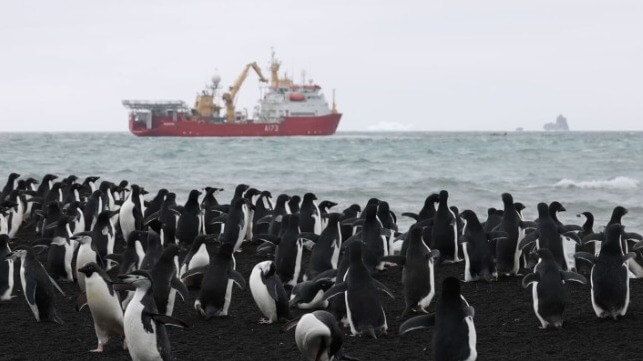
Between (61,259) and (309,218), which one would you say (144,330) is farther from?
(309,218)

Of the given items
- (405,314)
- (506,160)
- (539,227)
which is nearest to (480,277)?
(539,227)

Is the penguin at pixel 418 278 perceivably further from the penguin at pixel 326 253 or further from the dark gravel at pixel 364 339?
the penguin at pixel 326 253

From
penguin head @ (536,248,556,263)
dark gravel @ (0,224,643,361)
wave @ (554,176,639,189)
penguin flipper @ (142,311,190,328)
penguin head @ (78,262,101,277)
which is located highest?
penguin head @ (536,248,556,263)

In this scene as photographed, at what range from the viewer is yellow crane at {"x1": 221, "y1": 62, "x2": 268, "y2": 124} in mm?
78938

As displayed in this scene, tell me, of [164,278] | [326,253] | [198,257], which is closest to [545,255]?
[326,253]

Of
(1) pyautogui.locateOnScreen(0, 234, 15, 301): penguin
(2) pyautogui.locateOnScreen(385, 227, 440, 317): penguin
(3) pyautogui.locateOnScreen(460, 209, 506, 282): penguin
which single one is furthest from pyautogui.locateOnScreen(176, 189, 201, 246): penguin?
(2) pyautogui.locateOnScreen(385, 227, 440, 317): penguin

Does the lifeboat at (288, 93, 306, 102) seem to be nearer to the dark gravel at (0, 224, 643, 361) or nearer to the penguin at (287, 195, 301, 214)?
the penguin at (287, 195, 301, 214)

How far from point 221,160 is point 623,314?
109 ft

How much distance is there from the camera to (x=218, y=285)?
22.5ft

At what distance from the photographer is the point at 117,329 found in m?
6.05

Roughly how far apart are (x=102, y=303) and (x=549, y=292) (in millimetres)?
3239

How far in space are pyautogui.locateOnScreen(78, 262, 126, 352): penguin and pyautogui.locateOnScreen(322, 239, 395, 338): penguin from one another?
1526 millimetres

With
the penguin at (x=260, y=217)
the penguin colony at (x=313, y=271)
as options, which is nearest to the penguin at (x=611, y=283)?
the penguin colony at (x=313, y=271)

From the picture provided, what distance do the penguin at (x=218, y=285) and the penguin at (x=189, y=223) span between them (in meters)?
3.87
